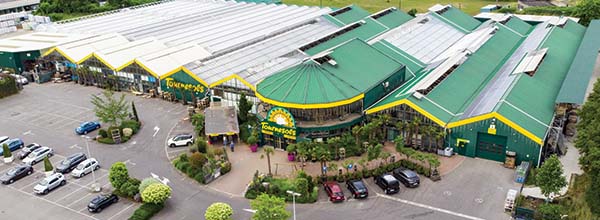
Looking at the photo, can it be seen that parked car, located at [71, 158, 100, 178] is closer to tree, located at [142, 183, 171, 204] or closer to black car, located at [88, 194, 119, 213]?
black car, located at [88, 194, 119, 213]

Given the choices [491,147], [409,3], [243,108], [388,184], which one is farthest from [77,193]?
[409,3]

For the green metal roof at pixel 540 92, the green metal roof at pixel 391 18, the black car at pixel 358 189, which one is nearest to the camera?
the black car at pixel 358 189

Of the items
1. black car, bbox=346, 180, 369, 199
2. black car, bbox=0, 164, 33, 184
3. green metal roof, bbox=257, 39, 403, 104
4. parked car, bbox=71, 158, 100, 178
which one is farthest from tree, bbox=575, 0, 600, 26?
black car, bbox=0, 164, 33, 184

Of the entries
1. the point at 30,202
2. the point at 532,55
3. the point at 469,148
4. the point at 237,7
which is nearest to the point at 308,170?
the point at 469,148

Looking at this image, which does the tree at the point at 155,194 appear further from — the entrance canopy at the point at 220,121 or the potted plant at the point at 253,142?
the entrance canopy at the point at 220,121

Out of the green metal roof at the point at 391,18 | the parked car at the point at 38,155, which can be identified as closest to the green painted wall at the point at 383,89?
the green metal roof at the point at 391,18

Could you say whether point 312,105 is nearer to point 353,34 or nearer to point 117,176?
point 117,176
